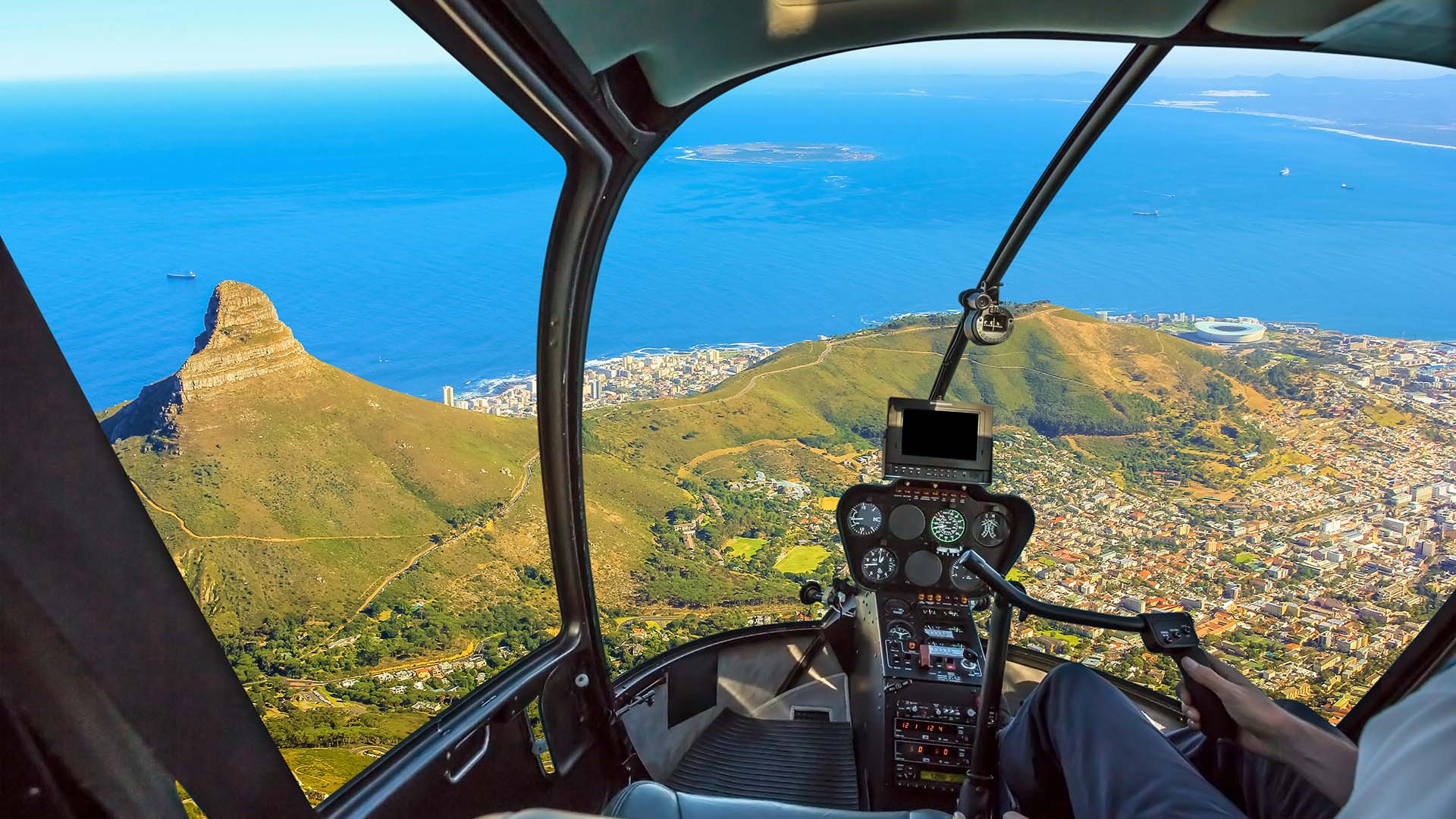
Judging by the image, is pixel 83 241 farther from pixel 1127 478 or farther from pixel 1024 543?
pixel 1127 478

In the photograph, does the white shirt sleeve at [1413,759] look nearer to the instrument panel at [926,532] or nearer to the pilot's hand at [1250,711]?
the pilot's hand at [1250,711]

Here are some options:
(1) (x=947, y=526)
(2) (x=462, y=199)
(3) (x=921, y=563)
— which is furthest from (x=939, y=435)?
(2) (x=462, y=199)

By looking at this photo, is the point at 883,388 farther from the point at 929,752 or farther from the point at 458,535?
the point at 929,752

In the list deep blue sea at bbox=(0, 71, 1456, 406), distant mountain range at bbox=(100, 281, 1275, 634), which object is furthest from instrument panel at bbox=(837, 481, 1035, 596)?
deep blue sea at bbox=(0, 71, 1456, 406)

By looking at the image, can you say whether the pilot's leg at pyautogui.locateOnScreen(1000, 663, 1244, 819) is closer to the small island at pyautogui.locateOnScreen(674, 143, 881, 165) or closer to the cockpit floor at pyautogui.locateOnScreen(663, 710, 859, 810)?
the cockpit floor at pyautogui.locateOnScreen(663, 710, 859, 810)

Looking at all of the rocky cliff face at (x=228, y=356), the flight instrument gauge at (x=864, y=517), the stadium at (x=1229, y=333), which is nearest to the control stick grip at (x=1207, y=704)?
the flight instrument gauge at (x=864, y=517)

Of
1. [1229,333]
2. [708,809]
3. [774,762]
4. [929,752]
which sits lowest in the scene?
[774,762]
